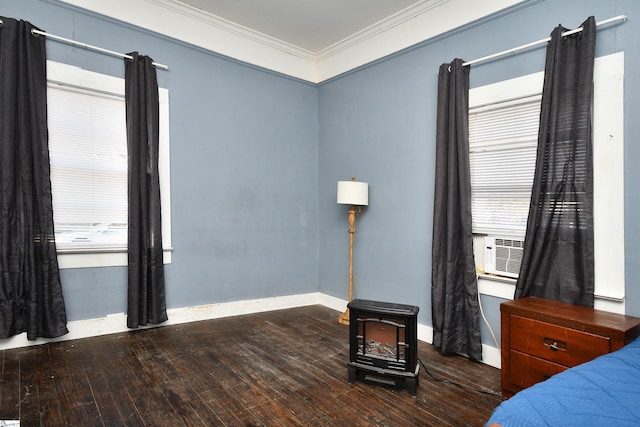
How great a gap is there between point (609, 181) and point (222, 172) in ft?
11.1

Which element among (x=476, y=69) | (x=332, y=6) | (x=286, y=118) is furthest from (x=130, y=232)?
(x=476, y=69)

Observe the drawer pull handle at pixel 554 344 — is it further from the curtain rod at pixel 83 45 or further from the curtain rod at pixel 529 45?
the curtain rod at pixel 83 45

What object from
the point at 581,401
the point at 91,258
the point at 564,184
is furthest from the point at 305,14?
the point at 581,401

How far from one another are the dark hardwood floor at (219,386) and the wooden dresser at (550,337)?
277 mm

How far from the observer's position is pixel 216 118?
3.94 m

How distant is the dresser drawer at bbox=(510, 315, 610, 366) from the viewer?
1.91 meters

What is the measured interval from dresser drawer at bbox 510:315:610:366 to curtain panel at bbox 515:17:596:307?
0.45 metres

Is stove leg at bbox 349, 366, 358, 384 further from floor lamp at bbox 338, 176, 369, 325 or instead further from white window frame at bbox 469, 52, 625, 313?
white window frame at bbox 469, 52, 625, 313

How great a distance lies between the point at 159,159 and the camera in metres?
3.56

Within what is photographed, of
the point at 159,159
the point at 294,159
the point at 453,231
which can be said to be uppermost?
the point at 294,159

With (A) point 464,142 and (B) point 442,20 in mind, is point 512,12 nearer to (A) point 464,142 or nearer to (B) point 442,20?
(B) point 442,20

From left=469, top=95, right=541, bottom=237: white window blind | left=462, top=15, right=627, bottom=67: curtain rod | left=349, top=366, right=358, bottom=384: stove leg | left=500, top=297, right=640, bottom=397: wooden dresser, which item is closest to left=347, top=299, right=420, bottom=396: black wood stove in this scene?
left=349, top=366, right=358, bottom=384: stove leg

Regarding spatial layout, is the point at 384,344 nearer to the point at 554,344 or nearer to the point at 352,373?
the point at 352,373

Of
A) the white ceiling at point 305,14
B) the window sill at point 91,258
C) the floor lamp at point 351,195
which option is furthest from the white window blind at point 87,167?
the floor lamp at point 351,195
